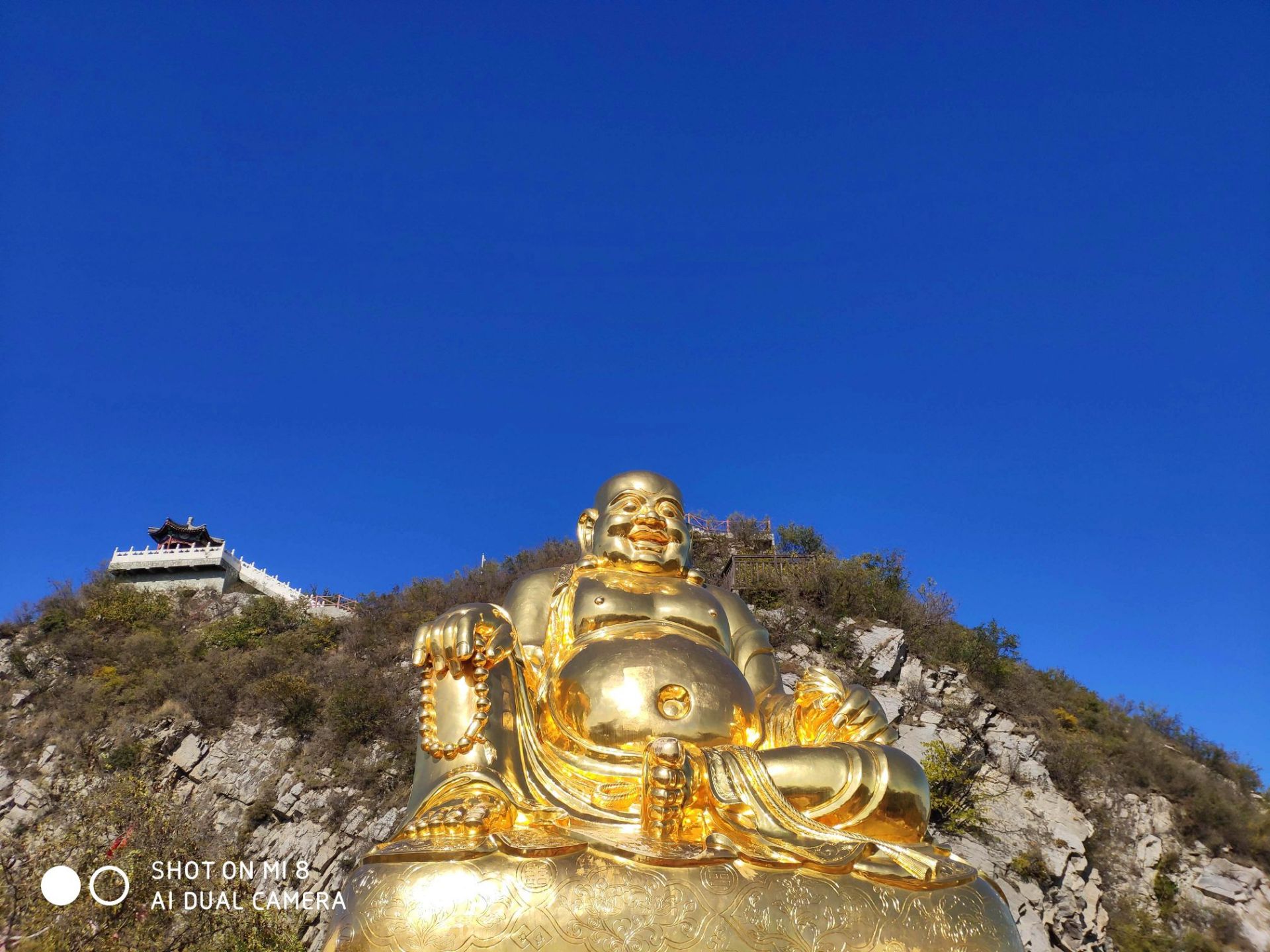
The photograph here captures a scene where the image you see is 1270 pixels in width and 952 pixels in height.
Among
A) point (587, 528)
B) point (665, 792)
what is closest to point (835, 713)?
point (665, 792)

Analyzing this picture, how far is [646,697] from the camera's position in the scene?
3.63 m

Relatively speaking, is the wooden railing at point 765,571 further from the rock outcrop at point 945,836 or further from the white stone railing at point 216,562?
the white stone railing at point 216,562

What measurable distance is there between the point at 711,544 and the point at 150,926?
1253cm

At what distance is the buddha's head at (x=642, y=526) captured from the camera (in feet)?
15.7

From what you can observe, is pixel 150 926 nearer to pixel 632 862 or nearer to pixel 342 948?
pixel 342 948

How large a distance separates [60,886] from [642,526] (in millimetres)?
6520

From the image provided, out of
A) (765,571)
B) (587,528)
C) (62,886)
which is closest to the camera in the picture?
(587,528)

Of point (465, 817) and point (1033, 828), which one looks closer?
point (465, 817)

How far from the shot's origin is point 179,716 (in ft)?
43.4

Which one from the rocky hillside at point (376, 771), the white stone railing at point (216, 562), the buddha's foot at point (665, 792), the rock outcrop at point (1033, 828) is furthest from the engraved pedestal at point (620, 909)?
the white stone railing at point (216, 562)

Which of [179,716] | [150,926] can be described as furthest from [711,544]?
[150,926]

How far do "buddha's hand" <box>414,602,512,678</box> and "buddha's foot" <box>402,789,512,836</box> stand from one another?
0.57m

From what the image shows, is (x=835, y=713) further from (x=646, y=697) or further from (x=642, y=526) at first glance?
(x=642, y=526)

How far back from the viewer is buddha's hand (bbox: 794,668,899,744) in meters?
3.66
